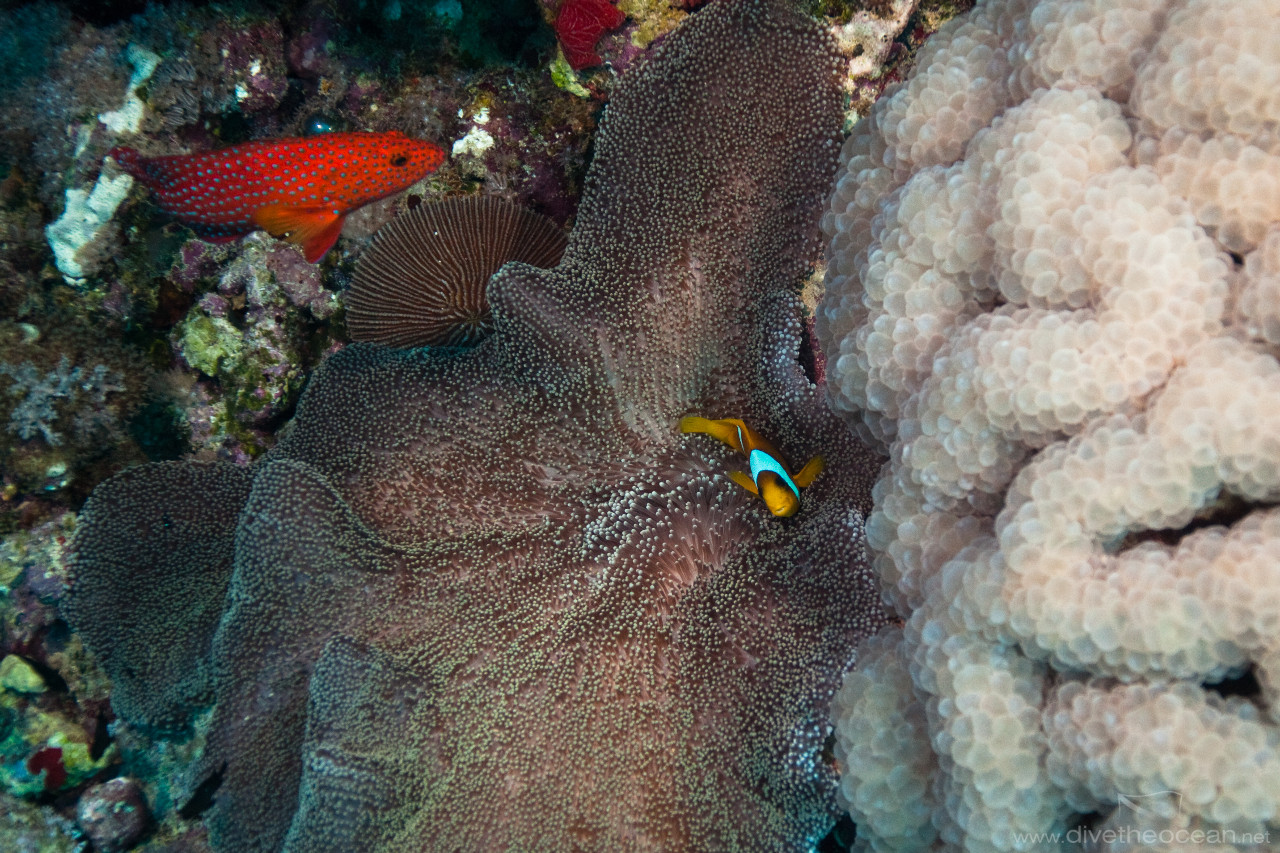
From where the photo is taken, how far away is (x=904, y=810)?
1.99 meters

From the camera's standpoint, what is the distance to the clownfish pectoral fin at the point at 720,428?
95.7 inches

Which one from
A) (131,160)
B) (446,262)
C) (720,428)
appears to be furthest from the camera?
(131,160)

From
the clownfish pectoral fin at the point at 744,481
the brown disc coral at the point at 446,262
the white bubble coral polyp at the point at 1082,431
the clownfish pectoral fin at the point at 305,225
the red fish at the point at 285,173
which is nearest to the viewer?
the white bubble coral polyp at the point at 1082,431

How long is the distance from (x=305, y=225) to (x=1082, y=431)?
345cm

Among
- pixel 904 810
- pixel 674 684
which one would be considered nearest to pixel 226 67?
pixel 674 684

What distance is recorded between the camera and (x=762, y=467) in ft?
7.45

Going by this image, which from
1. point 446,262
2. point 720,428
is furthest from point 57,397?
point 720,428

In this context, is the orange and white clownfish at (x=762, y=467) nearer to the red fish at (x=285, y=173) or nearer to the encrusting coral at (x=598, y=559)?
the encrusting coral at (x=598, y=559)

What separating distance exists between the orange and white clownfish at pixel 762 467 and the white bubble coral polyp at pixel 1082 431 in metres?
0.35

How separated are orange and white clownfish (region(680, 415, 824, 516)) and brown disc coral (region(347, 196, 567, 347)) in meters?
1.11

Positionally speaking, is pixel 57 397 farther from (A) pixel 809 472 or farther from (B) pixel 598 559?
(A) pixel 809 472

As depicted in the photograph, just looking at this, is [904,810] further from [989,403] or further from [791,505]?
[989,403]

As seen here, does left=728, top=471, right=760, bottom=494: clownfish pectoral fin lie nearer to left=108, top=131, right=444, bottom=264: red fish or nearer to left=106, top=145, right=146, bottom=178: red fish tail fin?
left=108, top=131, right=444, bottom=264: red fish

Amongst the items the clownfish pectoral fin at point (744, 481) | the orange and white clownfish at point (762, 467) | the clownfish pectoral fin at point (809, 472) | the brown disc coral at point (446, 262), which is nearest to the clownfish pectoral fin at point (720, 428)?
the orange and white clownfish at point (762, 467)
